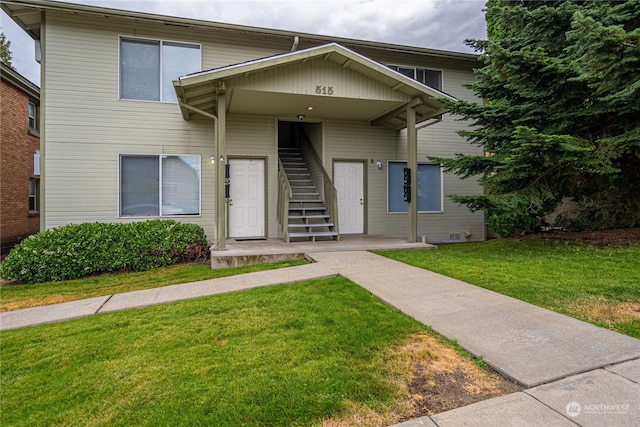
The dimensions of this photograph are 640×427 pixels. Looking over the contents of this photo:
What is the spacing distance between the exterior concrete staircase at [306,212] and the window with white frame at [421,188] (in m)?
2.21

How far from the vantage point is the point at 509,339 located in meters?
2.90

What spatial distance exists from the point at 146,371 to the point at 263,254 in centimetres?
406

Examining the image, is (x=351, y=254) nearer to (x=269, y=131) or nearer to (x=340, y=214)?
(x=340, y=214)

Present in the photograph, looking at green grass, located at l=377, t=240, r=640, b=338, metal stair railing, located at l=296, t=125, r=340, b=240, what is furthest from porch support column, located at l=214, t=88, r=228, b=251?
green grass, located at l=377, t=240, r=640, b=338

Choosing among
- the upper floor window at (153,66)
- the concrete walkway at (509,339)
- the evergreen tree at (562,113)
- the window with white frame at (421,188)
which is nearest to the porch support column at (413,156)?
the evergreen tree at (562,113)

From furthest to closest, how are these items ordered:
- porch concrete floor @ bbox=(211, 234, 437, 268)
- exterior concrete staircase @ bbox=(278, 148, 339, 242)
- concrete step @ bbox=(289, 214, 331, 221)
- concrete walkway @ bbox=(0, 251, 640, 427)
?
concrete step @ bbox=(289, 214, 331, 221)
exterior concrete staircase @ bbox=(278, 148, 339, 242)
porch concrete floor @ bbox=(211, 234, 437, 268)
concrete walkway @ bbox=(0, 251, 640, 427)

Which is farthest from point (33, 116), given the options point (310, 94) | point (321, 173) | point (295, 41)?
point (310, 94)

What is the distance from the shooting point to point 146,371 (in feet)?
8.97

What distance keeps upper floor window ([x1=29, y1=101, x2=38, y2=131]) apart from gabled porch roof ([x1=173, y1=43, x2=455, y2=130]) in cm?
801

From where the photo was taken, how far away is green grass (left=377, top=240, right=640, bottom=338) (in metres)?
3.56

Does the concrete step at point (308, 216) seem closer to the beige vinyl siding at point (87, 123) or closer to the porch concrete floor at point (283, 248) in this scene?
the porch concrete floor at point (283, 248)

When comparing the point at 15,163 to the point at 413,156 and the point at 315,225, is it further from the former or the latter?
the point at 413,156

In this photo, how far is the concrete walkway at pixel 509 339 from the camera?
2.00m

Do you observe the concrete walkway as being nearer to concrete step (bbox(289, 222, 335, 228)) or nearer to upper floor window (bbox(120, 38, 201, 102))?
concrete step (bbox(289, 222, 335, 228))
